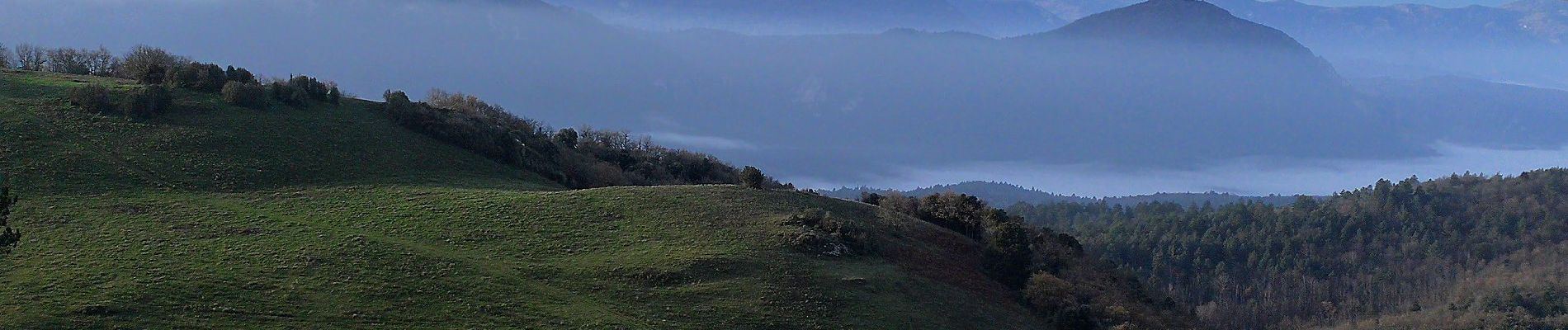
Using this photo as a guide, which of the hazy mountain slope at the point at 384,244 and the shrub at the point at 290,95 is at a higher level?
the shrub at the point at 290,95

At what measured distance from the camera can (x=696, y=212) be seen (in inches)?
1843

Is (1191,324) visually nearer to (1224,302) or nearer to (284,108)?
(284,108)

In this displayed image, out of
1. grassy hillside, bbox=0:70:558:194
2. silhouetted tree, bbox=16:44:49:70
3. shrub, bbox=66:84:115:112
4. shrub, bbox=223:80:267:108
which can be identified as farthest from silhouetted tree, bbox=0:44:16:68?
shrub, bbox=223:80:267:108

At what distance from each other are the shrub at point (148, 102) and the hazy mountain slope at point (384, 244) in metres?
0.67

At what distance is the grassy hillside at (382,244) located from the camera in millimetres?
31375

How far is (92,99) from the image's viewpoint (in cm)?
5419

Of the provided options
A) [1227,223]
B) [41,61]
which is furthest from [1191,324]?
[1227,223]

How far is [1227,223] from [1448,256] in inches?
1154

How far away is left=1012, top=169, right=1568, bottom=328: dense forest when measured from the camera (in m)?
132

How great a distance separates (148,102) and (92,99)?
2.79m

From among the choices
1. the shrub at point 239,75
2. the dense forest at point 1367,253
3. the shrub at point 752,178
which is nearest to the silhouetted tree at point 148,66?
the shrub at point 239,75

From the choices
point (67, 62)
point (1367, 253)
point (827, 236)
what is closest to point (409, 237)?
point (827, 236)

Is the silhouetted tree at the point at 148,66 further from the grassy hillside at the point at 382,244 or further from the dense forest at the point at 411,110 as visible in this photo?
the grassy hillside at the point at 382,244

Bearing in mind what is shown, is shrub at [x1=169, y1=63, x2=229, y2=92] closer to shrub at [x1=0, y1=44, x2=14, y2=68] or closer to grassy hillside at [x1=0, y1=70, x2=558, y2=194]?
grassy hillside at [x1=0, y1=70, x2=558, y2=194]
